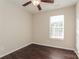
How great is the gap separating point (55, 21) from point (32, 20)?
5.80 feet

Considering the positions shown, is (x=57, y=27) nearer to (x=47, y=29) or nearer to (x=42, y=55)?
(x=47, y=29)

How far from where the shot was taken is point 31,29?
4992mm

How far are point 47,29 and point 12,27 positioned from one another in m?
2.18

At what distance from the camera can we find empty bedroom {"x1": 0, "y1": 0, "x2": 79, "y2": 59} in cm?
296

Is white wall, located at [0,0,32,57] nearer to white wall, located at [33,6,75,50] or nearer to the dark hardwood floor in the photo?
the dark hardwood floor

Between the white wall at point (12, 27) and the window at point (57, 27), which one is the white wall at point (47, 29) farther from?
the white wall at point (12, 27)

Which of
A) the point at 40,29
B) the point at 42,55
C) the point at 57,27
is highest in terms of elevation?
Result: the point at 57,27

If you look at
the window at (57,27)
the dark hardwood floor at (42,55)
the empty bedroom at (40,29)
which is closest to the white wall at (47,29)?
the empty bedroom at (40,29)

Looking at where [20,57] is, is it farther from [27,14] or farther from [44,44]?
[27,14]

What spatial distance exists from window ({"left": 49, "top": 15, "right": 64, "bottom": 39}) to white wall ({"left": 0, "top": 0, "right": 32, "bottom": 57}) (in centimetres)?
162

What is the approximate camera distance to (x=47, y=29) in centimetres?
438

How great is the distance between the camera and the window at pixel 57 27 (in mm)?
3949

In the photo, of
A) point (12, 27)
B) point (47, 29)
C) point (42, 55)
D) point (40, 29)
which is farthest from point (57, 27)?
point (12, 27)

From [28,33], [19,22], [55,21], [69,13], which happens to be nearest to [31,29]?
[28,33]
